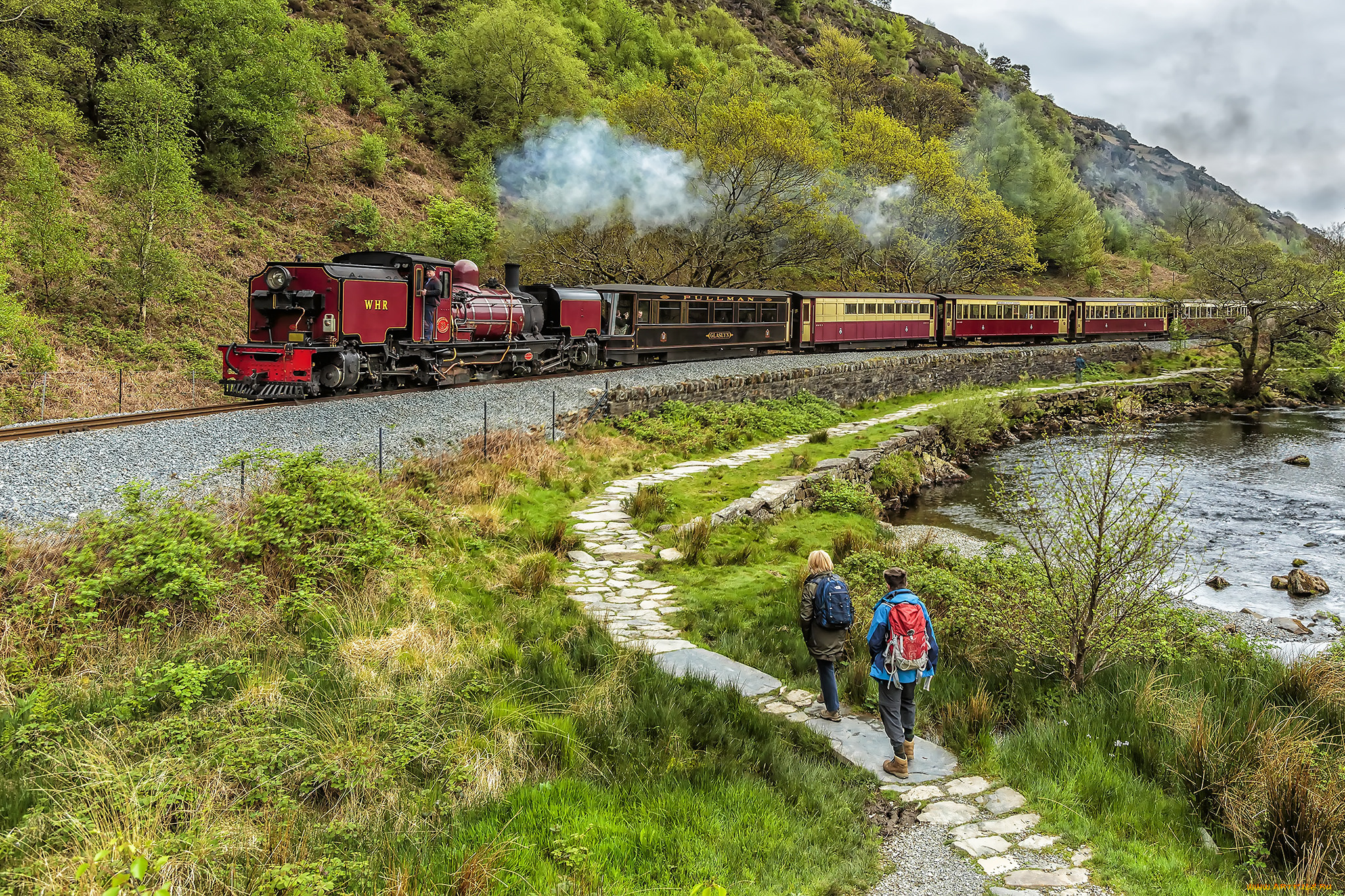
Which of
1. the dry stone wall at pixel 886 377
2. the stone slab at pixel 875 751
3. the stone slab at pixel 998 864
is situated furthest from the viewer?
the dry stone wall at pixel 886 377

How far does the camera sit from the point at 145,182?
17172 mm

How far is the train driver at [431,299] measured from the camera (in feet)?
50.1

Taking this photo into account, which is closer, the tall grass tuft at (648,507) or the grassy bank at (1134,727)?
the grassy bank at (1134,727)

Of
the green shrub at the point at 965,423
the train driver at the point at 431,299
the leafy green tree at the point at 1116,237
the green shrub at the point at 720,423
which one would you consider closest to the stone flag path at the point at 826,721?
the green shrub at the point at 720,423

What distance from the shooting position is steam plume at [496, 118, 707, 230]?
2872 cm

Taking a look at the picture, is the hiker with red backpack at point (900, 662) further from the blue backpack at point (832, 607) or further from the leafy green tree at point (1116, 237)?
the leafy green tree at point (1116, 237)

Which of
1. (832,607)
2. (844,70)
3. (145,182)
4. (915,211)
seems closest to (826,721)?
(832,607)

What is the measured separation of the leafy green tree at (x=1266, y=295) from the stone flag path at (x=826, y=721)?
2934 centimetres

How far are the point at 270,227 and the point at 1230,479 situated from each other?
27579 mm

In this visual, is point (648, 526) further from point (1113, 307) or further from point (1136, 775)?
point (1113, 307)

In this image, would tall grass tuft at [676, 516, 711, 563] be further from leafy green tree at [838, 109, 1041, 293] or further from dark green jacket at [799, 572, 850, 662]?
leafy green tree at [838, 109, 1041, 293]

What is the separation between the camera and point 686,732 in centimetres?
510

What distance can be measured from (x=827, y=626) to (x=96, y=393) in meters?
15.2

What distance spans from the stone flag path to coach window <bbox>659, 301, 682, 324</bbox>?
12.5 m
